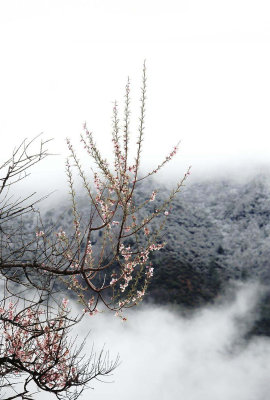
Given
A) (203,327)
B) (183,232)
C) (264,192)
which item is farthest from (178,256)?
(203,327)

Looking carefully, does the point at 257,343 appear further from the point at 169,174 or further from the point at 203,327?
the point at 169,174

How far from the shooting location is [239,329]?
549 ft

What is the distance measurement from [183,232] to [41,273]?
381ft

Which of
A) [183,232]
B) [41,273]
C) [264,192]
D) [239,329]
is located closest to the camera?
[41,273]

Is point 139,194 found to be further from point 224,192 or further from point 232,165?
point 232,165

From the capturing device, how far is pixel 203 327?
596ft

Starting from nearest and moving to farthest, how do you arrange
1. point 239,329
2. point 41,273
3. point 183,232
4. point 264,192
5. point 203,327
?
1. point 41,273
2. point 183,232
3. point 264,192
4. point 239,329
5. point 203,327

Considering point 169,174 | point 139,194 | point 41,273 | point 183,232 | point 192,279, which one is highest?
point 169,174

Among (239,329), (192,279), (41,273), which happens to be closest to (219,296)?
(239,329)

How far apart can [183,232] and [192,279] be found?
14.0 meters

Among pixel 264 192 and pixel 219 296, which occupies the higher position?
pixel 264 192

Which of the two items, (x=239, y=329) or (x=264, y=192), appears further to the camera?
(x=239, y=329)

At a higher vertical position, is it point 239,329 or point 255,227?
point 255,227

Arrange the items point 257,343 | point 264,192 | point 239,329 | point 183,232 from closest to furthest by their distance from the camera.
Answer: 1. point 183,232
2. point 264,192
3. point 257,343
4. point 239,329
